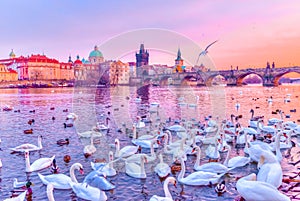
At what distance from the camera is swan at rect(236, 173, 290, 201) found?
21.1 ft

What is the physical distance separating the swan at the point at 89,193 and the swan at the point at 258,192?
134 inches

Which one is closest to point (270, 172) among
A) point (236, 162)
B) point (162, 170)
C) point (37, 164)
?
point (236, 162)

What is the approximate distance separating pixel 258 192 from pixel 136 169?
4.18m

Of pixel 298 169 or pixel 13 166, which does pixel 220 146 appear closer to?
pixel 298 169

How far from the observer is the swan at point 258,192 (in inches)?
254

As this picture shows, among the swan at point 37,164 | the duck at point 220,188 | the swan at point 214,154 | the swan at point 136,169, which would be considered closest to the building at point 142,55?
the swan at point 214,154

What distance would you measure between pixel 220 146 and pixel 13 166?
7.80 m

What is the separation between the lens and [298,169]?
33.6 ft

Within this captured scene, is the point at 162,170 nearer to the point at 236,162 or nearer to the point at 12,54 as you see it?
the point at 236,162

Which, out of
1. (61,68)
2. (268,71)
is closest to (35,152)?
(268,71)

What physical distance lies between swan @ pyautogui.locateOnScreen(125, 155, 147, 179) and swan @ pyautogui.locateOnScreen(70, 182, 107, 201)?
5.84ft

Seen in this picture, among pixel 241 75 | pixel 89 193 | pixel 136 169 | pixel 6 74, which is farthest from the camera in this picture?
pixel 6 74

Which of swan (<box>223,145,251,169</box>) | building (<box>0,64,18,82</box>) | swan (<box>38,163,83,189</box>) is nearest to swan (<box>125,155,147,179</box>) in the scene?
swan (<box>38,163,83,189</box>)

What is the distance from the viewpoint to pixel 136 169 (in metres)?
9.73
